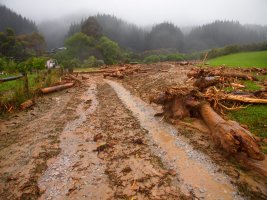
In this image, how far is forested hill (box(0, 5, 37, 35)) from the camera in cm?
8589

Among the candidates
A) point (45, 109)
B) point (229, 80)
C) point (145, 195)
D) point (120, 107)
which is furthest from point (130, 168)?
point (229, 80)

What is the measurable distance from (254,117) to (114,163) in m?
4.62

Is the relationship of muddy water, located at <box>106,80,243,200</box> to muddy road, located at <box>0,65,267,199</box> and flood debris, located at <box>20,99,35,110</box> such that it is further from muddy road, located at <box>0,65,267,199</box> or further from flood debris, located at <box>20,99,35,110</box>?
flood debris, located at <box>20,99,35,110</box>

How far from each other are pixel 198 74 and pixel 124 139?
7205 mm

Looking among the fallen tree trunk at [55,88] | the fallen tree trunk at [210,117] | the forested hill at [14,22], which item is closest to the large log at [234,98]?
the fallen tree trunk at [210,117]

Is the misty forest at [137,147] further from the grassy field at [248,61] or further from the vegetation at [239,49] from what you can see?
the vegetation at [239,49]

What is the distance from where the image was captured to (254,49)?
48.6 meters

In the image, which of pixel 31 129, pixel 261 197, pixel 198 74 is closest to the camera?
pixel 261 197

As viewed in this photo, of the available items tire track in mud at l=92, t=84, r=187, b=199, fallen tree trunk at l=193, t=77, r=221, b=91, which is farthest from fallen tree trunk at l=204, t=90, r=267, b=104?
tire track in mud at l=92, t=84, r=187, b=199

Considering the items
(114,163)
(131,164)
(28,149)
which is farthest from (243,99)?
(28,149)

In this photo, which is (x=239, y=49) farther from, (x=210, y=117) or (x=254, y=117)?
(x=210, y=117)

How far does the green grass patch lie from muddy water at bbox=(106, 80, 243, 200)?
199 centimetres

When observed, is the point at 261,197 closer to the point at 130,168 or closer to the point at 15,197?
the point at 130,168

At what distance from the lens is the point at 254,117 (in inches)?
250
